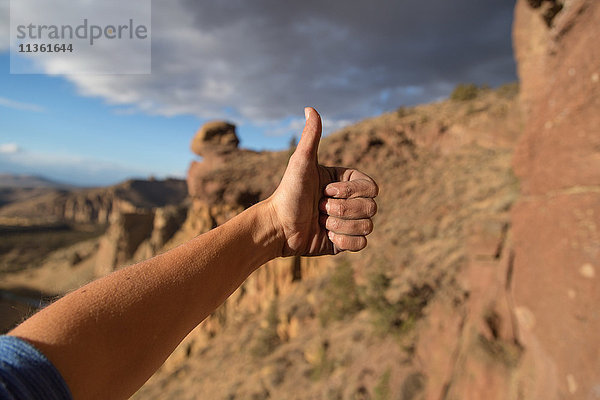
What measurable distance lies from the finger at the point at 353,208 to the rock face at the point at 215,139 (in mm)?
14730

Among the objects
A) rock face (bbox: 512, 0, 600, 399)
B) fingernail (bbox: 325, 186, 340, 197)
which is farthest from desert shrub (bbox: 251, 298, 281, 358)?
fingernail (bbox: 325, 186, 340, 197)

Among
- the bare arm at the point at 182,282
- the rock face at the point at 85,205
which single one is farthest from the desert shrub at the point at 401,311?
the rock face at the point at 85,205

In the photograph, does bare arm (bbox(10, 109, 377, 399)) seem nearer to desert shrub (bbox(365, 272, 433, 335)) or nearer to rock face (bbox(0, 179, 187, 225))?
desert shrub (bbox(365, 272, 433, 335))

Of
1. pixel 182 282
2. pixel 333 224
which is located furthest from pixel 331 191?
pixel 182 282

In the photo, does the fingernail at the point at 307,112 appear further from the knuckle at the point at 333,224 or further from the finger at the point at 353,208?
the knuckle at the point at 333,224

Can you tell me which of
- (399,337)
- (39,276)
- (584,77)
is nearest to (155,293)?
(584,77)

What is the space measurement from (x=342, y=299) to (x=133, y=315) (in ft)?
29.9

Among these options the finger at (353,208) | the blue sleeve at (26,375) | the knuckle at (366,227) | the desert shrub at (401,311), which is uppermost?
the finger at (353,208)

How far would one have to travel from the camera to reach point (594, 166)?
146 inches

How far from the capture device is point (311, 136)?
7.12 ft

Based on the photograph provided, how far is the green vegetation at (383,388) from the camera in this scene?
5559 mm

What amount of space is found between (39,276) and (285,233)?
43.2 metres

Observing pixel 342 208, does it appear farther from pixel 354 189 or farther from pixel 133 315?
pixel 133 315

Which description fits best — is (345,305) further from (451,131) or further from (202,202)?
(451,131)
